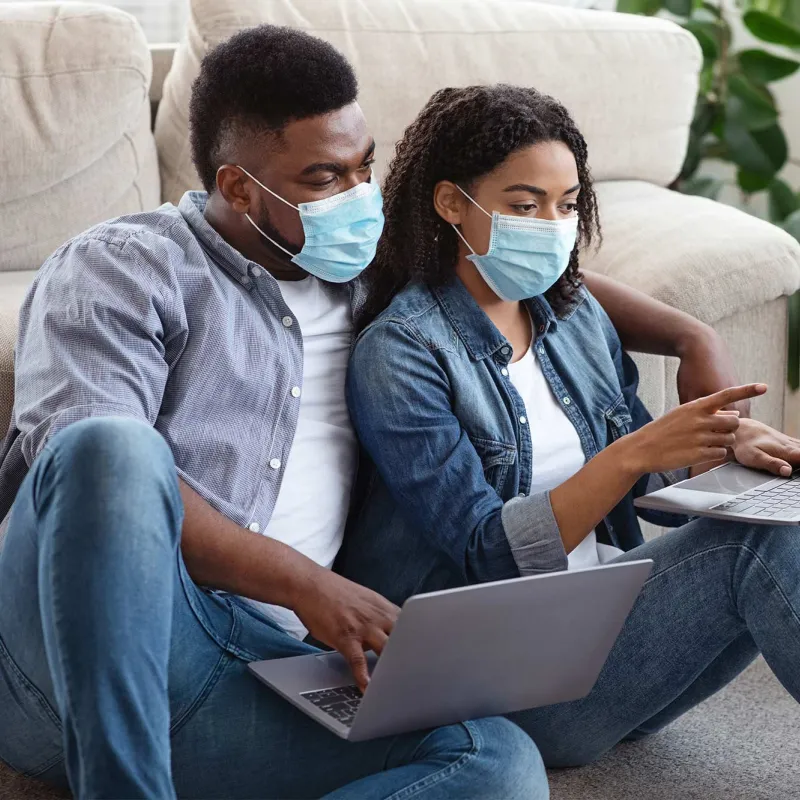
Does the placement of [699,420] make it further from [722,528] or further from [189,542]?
[189,542]

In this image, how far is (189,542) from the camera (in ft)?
3.41

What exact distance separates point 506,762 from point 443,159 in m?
0.65

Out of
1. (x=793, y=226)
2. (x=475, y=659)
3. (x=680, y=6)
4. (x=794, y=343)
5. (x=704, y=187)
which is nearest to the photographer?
(x=475, y=659)

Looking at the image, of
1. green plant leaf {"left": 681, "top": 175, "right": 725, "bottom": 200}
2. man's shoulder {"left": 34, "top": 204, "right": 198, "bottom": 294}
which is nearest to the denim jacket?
man's shoulder {"left": 34, "top": 204, "right": 198, "bottom": 294}

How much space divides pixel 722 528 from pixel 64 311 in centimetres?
67

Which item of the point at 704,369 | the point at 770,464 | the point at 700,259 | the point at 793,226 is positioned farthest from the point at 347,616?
the point at 793,226

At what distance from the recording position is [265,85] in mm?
1196

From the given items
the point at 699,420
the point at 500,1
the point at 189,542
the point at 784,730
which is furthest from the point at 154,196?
the point at 784,730

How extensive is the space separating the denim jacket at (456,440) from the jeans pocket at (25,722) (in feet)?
1.25

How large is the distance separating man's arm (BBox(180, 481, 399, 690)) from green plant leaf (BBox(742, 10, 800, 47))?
2.04 meters

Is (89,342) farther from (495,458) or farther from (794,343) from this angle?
(794,343)

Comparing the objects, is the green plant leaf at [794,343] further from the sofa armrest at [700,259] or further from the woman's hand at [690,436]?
the woman's hand at [690,436]

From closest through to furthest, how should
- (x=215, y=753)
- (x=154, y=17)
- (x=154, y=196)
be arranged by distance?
(x=215, y=753), (x=154, y=196), (x=154, y=17)

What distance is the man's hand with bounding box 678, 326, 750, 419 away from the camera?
54.9 inches
